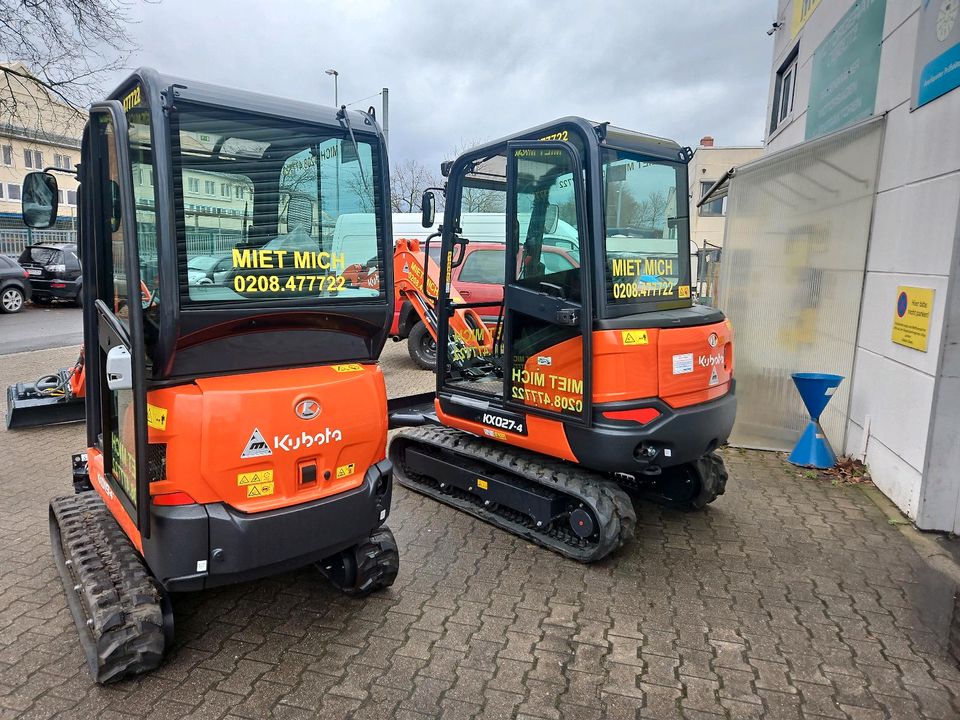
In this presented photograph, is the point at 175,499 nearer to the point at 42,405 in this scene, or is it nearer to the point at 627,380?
the point at 627,380

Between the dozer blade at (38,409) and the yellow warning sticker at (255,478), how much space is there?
534cm

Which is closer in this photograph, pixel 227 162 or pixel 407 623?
pixel 227 162

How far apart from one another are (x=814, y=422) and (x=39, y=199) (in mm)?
6431

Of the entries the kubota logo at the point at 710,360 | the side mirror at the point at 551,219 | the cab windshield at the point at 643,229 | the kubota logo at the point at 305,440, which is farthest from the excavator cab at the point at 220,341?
the kubota logo at the point at 710,360

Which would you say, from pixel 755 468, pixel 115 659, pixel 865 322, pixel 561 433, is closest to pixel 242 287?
pixel 115 659

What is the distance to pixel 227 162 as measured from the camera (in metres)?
2.80

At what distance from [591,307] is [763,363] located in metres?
3.88

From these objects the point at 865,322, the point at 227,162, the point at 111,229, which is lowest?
the point at 865,322

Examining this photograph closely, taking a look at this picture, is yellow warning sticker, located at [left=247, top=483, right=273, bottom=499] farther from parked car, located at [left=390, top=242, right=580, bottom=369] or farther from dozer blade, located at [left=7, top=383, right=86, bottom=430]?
parked car, located at [left=390, top=242, right=580, bottom=369]

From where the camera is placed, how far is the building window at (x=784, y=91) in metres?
9.66

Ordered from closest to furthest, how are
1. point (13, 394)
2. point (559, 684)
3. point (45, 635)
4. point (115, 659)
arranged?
point (115, 659) → point (559, 684) → point (45, 635) → point (13, 394)

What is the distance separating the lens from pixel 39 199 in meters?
3.29

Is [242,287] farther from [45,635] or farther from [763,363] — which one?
[763,363]

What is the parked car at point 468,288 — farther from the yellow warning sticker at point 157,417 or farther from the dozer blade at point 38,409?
the yellow warning sticker at point 157,417
